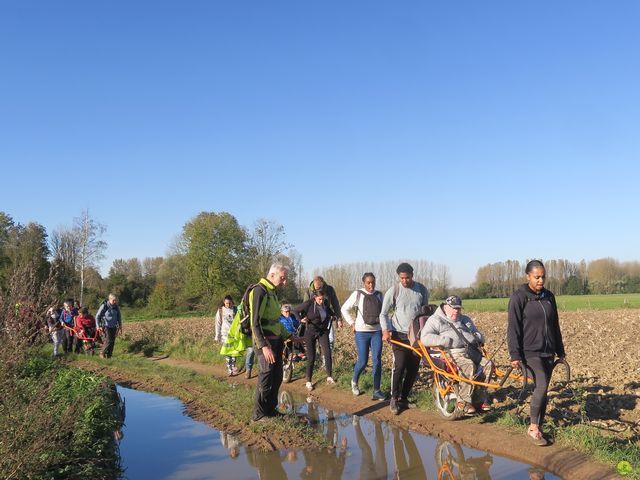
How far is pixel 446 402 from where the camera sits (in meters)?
7.55

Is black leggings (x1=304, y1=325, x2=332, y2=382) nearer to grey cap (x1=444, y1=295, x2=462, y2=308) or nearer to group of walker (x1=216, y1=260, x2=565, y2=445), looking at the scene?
group of walker (x1=216, y1=260, x2=565, y2=445)

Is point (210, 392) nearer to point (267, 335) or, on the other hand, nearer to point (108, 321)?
point (267, 335)

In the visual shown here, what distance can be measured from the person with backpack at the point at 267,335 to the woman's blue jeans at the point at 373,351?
1942 millimetres

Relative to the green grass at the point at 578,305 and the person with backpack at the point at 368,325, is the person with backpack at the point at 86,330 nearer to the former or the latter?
the person with backpack at the point at 368,325

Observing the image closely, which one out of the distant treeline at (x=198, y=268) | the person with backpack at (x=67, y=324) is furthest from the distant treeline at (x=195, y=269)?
the person with backpack at (x=67, y=324)

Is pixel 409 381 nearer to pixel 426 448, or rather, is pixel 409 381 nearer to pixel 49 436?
pixel 426 448

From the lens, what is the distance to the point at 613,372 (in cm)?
997

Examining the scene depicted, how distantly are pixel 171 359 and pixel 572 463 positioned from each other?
12.5m

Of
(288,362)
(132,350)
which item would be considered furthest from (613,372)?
(132,350)

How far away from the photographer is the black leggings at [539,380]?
621cm

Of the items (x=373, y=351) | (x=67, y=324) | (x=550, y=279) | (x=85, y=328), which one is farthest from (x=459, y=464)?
(x=550, y=279)

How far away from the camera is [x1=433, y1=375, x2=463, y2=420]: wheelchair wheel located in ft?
24.4

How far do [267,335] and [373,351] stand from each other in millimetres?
2347

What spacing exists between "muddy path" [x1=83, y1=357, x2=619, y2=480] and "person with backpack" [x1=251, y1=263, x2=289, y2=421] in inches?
17.6
